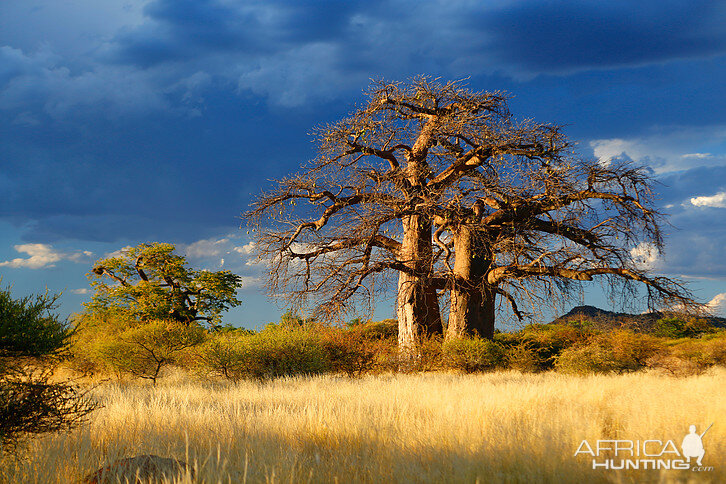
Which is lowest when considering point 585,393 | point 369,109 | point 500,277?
point 585,393

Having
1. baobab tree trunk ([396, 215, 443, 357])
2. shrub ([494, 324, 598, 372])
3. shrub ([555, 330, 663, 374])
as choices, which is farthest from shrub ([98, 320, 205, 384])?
shrub ([555, 330, 663, 374])

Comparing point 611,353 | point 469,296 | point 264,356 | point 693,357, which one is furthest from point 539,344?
point 264,356

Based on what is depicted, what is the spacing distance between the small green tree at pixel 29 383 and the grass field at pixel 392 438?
0.97ft

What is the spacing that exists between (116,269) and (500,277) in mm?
24465

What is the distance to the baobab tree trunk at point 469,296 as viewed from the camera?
55.7 ft

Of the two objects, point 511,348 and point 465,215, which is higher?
point 465,215

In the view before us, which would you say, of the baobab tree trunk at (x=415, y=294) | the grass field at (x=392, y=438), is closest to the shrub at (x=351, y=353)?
the baobab tree trunk at (x=415, y=294)

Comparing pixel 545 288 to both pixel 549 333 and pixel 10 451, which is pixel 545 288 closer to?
pixel 549 333

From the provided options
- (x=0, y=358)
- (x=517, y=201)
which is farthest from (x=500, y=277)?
(x=0, y=358)

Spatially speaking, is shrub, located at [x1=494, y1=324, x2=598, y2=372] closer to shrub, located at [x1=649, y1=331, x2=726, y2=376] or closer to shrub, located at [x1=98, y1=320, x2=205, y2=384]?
shrub, located at [x1=649, y1=331, x2=726, y2=376]

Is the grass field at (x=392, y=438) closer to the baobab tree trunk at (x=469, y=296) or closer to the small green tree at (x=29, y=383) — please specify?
the small green tree at (x=29, y=383)

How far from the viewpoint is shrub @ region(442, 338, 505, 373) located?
16.0 meters

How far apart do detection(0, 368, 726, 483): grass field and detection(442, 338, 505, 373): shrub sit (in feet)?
22.7

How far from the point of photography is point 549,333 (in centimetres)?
1973
